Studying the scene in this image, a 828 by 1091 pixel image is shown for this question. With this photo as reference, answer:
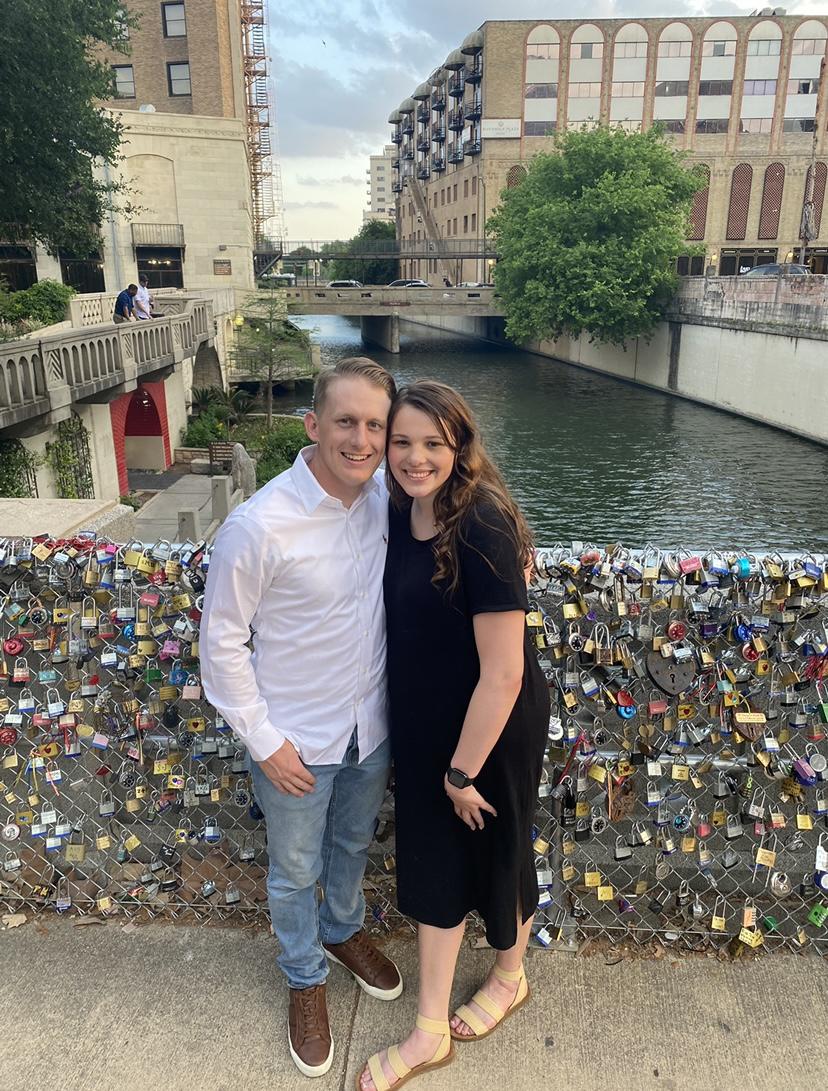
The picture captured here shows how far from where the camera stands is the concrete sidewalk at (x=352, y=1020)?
2436 millimetres

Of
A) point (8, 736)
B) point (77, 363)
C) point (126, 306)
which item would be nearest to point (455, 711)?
point (8, 736)

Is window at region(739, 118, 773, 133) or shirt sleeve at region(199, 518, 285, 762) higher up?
window at region(739, 118, 773, 133)

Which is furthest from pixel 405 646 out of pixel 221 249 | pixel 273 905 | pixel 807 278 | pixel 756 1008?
pixel 221 249

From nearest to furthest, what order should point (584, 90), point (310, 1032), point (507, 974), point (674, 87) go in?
point (310, 1032) < point (507, 974) < point (674, 87) < point (584, 90)

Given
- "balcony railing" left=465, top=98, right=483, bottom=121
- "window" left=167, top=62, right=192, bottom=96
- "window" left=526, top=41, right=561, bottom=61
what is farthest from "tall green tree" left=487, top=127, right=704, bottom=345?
"balcony railing" left=465, top=98, right=483, bottom=121

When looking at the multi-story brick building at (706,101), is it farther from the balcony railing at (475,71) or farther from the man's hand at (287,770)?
the man's hand at (287,770)

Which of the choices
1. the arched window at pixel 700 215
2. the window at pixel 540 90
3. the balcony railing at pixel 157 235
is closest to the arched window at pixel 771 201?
the arched window at pixel 700 215

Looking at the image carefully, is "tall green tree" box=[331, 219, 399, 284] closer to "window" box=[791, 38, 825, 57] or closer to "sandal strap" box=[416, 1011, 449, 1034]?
"window" box=[791, 38, 825, 57]

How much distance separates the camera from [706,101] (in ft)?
174

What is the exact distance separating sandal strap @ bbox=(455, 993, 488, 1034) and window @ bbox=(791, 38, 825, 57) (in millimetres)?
64151

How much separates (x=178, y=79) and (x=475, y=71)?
25357 mm

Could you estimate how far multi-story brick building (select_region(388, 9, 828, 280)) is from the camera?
170 feet

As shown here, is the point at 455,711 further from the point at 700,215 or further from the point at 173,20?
the point at 700,215

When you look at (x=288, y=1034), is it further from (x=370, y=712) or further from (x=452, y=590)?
(x=452, y=590)
